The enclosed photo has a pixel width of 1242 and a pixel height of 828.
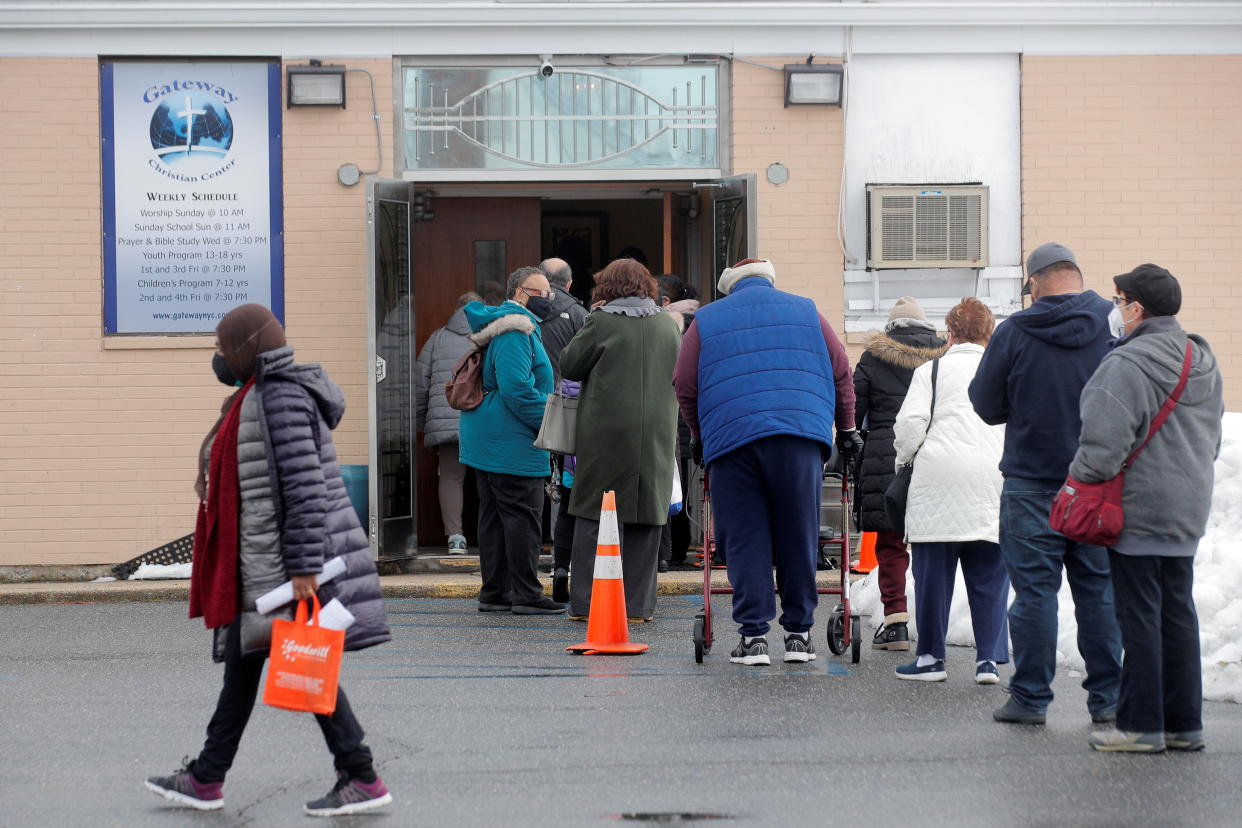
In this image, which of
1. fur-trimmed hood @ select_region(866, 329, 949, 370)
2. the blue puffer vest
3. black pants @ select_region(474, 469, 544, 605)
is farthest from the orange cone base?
fur-trimmed hood @ select_region(866, 329, 949, 370)

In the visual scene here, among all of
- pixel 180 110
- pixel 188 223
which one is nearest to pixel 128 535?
pixel 188 223

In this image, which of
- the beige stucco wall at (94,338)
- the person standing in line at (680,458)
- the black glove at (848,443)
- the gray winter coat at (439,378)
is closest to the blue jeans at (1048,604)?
the black glove at (848,443)

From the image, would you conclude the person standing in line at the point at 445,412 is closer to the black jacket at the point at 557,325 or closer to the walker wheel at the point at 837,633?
the black jacket at the point at 557,325

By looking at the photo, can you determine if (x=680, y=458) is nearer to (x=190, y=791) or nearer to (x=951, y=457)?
(x=951, y=457)

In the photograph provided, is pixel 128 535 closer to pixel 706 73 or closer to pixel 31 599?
pixel 31 599

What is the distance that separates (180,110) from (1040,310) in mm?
7665

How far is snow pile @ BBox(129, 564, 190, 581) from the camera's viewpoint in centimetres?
1241

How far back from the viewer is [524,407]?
10211mm

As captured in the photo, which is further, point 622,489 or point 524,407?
point 524,407

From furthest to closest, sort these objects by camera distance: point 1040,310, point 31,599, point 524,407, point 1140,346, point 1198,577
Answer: point 31,599, point 524,407, point 1198,577, point 1040,310, point 1140,346

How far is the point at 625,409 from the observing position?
9438 mm

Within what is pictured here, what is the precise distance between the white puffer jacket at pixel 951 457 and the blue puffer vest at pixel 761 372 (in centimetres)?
41

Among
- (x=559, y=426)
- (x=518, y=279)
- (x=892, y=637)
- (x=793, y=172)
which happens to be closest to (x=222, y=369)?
(x=559, y=426)

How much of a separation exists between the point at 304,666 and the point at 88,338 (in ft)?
26.0
